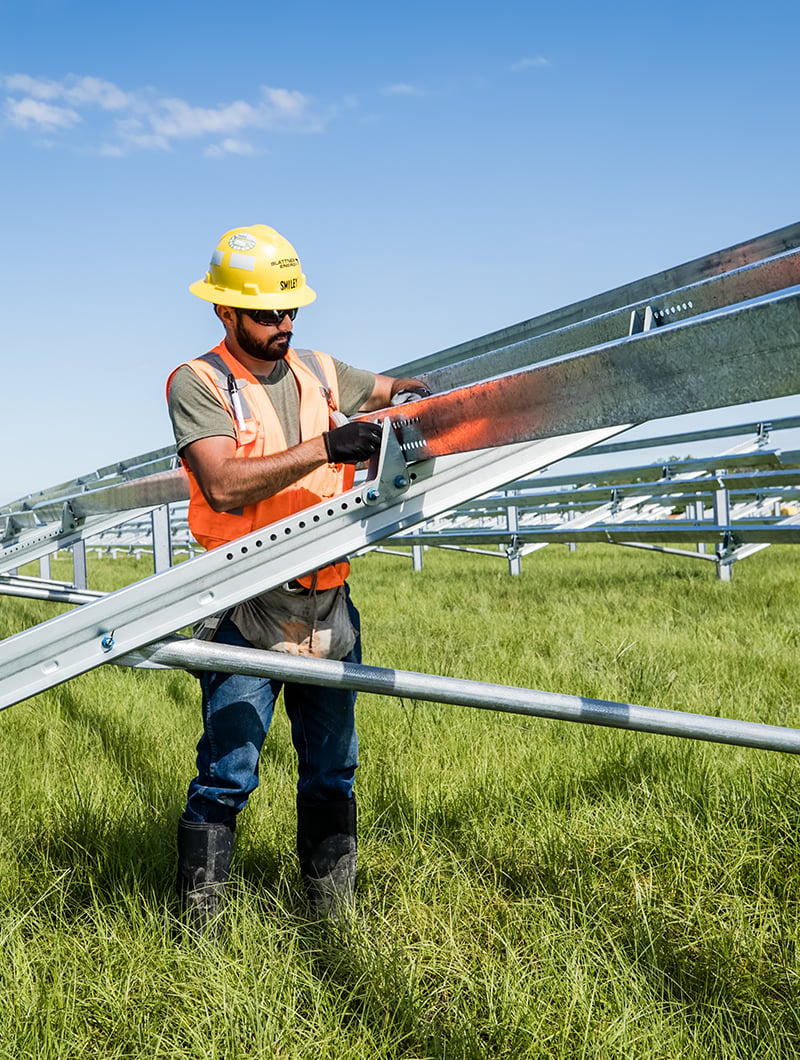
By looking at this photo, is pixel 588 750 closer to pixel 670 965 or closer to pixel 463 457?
pixel 670 965

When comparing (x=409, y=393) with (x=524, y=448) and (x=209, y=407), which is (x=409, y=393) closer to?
(x=209, y=407)

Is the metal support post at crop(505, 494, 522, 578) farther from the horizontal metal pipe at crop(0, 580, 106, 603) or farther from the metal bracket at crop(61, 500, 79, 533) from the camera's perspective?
the horizontal metal pipe at crop(0, 580, 106, 603)

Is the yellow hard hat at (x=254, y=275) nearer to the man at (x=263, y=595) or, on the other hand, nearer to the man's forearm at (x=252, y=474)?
the man at (x=263, y=595)

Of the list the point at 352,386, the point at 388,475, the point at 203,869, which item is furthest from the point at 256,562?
the point at 352,386

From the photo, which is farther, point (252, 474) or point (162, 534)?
point (162, 534)

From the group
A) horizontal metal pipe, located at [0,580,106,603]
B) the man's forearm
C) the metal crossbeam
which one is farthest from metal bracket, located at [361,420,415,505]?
horizontal metal pipe, located at [0,580,106,603]

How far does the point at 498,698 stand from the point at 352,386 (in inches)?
42.6

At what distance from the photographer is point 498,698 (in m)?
1.60

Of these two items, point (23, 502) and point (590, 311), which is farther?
point (23, 502)

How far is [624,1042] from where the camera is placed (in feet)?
5.10

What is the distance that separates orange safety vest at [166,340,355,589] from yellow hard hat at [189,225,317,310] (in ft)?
0.44

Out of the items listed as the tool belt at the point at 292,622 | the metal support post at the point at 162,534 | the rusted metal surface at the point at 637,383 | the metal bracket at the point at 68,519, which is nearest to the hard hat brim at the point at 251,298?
the tool belt at the point at 292,622

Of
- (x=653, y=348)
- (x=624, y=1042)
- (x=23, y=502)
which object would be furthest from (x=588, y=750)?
(x=23, y=502)

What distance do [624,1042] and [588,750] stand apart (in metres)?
1.31
